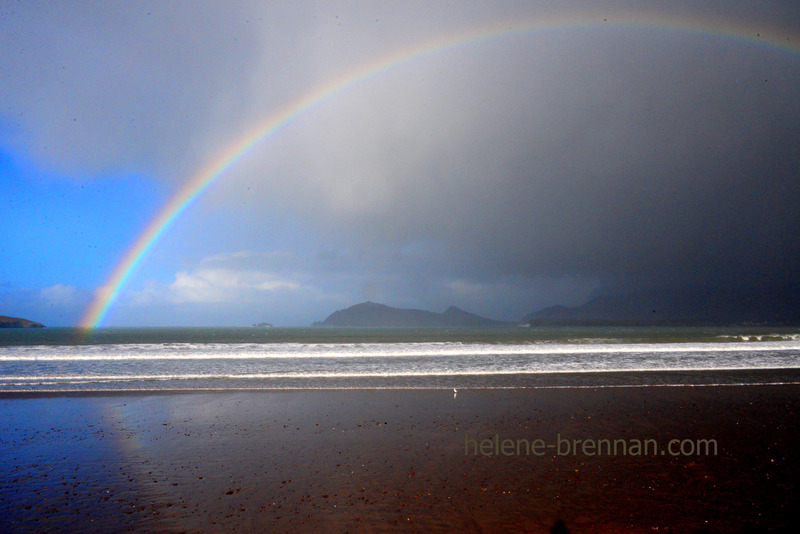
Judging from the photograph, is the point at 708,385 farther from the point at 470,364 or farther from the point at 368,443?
the point at 368,443

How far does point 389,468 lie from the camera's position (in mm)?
8164

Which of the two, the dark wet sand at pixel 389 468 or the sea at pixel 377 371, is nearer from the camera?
the dark wet sand at pixel 389 468

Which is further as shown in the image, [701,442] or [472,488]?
[701,442]

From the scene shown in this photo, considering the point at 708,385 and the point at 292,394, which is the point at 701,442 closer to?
the point at 708,385

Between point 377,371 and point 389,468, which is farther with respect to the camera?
point 377,371

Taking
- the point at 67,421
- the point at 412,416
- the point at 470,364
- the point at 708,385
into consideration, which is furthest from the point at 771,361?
the point at 67,421

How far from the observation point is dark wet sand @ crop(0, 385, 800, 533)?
6.07 m

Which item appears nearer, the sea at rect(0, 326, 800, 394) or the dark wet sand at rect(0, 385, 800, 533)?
the dark wet sand at rect(0, 385, 800, 533)

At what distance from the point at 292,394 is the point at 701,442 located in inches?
513

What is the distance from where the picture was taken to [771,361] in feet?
82.7

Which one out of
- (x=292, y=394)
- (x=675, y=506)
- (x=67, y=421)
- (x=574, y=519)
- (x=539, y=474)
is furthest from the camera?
(x=292, y=394)

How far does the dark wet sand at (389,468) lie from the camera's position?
19.9 ft

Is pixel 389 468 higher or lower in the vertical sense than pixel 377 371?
higher

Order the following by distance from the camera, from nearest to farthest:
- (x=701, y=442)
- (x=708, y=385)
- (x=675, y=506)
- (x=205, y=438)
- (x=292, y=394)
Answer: (x=675, y=506)
(x=701, y=442)
(x=205, y=438)
(x=292, y=394)
(x=708, y=385)
